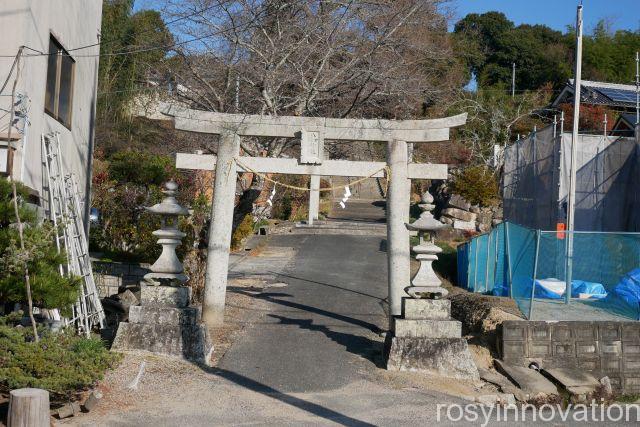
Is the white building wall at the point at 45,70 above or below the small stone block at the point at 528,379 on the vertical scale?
above

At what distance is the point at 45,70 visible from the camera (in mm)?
10906

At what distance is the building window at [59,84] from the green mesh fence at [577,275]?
8227 mm

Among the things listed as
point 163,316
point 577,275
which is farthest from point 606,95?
point 163,316

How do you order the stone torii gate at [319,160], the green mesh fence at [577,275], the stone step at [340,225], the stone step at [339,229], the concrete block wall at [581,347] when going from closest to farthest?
1. the concrete block wall at [581,347]
2. the stone torii gate at [319,160]
3. the green mesh fence at [577,275]
4. the stone step at [339,229]
5. the stone step at [340,225]

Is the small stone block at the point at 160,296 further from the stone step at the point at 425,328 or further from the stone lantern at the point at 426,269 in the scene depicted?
the stone lantern at the point at 426,269

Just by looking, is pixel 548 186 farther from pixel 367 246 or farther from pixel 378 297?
pixel 367 246

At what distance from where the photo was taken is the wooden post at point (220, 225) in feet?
40.0

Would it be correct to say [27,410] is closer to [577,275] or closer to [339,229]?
[577,275]

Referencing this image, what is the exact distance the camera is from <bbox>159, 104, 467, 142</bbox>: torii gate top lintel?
39.1ft

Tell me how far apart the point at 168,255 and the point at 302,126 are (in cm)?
308

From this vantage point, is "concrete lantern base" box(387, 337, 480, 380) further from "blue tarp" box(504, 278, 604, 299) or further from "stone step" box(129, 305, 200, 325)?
"blue tarp" box(504, 278, 604, 299)

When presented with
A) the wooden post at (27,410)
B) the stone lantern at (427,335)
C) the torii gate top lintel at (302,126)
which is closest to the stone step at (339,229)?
the torii gate top lintel at (302,126)

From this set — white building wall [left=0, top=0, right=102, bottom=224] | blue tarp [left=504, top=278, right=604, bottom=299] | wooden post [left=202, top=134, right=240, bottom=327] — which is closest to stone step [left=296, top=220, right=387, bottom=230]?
white building wall [left=0, top=0, right=102, bottom=224]

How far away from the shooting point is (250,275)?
1916 cm
